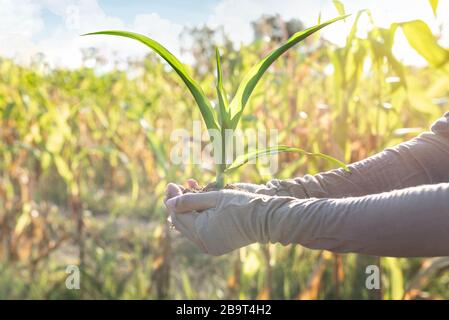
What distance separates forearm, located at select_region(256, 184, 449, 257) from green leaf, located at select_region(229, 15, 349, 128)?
0.11 metres

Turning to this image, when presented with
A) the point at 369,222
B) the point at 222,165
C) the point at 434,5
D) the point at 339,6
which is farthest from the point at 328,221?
the point at 339,6

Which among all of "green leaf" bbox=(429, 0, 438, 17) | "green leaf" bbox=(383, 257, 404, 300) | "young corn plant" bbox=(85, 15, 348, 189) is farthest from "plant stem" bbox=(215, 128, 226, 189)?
"green leaf" bbox=(383, 257, 404, 300)

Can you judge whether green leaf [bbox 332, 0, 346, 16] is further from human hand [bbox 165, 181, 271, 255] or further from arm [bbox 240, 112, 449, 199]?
human hand [bbox 165, 181, 271, 255]

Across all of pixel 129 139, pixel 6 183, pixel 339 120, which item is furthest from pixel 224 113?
pixel 129 139

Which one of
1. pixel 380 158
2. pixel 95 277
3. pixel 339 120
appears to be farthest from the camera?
pixel 95 277

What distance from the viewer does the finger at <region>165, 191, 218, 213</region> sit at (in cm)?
68

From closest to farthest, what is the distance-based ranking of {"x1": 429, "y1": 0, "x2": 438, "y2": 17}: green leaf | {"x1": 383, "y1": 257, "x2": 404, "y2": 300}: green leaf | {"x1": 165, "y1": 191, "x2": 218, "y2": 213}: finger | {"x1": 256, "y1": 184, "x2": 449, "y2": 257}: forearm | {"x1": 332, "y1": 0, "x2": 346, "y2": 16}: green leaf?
1. {"x1": 256, "y1": 184, "x2": 449, "y2": 257}: forearm
2. {"x1": 165, "y1": 191, "x2": 218, "y2": 213}: finger
3. {"x1": 429, "y1": 0, "x2": 438, "y2": 17}: green leaf
4. {"x1": 332, "y1": 0, "x2": 346, "y2": 16}: green leaf
5. {"x1": 383, "y1": 257, "x2": 404, "y2": 300}: green leaf

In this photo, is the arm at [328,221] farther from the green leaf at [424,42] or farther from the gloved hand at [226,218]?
the green leaf at [424,42]

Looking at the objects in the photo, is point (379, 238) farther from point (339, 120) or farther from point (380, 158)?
point (339, 120)

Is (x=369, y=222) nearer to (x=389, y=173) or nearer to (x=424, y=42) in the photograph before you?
(x=389, y=173)

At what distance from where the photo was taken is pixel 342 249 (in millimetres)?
625

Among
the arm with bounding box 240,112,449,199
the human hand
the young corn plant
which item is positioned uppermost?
the young corn plant

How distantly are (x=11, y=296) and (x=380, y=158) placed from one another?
113 cm

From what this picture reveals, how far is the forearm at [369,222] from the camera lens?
571 mm
